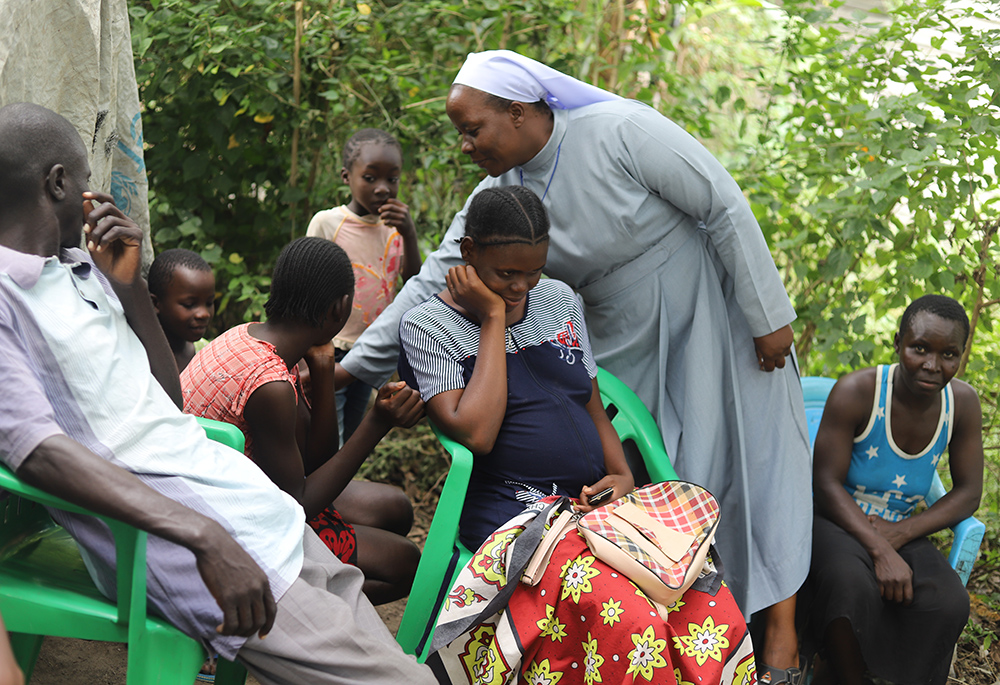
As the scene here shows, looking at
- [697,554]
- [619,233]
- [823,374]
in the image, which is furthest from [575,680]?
[823,374]

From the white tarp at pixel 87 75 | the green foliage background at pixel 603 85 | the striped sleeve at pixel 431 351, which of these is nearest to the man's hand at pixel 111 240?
the white tarp at pixel 87 75

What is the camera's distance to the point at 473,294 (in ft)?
8.30

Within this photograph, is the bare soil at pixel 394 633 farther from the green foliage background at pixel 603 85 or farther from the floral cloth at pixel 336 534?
the green foliage background at pixel 603 85

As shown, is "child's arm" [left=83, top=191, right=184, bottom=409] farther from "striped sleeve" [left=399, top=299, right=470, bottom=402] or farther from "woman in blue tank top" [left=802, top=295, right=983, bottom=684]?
"woman in blue tank top" [left=802, top=295, right=983, bottom=684]

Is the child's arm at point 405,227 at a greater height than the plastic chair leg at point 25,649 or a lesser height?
greater

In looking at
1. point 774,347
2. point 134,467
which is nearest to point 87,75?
point 134,467

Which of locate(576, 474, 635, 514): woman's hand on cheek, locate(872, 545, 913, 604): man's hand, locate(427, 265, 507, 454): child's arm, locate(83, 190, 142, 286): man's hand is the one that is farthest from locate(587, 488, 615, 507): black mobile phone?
locate(83, 190, 142, 286): man's hand

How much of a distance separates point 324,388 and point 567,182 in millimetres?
1008

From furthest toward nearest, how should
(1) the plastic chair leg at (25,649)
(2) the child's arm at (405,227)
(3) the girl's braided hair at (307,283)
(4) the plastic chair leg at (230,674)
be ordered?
(2) the child's arm at (405,227) < (3) the girl's braided hair at (307,283) < (4) the plastic chair leg at (230,674) < (1) the plastic chair leg at (25,649)

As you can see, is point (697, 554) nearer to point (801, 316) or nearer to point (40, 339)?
point (40, 339)

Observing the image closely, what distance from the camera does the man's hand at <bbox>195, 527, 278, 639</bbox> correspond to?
163 cm

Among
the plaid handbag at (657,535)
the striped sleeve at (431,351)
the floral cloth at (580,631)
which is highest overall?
the striped sleeve at (431,351)

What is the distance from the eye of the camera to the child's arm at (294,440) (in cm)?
212

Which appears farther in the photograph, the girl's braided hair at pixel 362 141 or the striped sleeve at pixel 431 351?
the girl's braided hair at pixel 362 141
